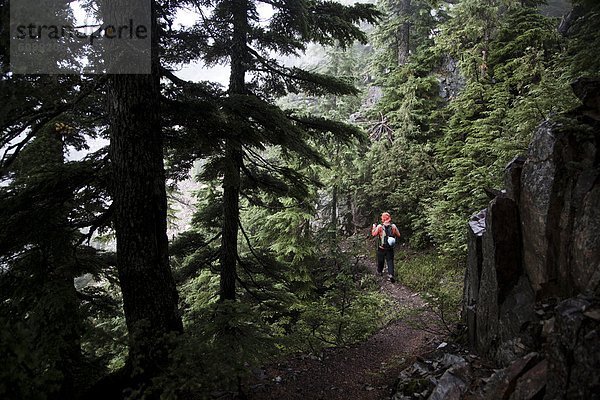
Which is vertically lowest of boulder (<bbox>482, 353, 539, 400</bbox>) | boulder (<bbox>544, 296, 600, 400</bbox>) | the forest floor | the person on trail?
the forest floor

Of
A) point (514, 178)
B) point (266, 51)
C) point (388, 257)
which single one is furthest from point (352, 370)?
point (266, 51)

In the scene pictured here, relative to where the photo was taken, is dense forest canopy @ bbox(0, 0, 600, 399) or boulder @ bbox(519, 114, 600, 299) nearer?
boulder @ bbox(519, 114, 600, 299)

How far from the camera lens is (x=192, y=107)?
14.8 ft

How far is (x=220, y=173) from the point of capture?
297 inches

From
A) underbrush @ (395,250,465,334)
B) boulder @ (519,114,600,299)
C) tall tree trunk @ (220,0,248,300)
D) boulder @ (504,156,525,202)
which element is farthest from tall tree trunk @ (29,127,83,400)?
underbrush @ (395,250,465,334)

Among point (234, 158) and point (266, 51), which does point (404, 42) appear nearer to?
point (266, 51)

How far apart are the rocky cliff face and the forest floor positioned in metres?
1.82

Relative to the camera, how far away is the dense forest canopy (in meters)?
3.80

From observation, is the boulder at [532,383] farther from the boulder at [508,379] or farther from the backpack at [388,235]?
the backpack at [388,235]

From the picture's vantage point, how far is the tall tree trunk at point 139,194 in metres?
4.10

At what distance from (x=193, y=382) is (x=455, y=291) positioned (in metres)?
8.85

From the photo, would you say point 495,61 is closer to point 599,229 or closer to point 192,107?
point 599,229

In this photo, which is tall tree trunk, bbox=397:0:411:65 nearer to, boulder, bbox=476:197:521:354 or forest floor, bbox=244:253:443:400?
forest floor, bbox=244:253:443:400

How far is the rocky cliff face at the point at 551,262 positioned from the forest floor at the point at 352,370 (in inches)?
71.5
